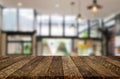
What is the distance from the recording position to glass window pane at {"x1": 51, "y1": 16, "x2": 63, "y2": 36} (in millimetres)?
14328

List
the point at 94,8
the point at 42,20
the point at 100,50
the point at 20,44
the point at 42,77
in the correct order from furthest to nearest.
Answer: the point at 100,50, the point at 42,20, the point at 20,44, the point at 94,8, the point at 42,77

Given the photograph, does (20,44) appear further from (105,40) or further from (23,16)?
(105,40)

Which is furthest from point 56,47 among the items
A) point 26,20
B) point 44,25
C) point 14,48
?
point 14,48

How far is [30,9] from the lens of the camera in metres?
12.3

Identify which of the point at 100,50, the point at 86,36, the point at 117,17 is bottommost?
the point at 100,50

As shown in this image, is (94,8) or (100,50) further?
(100,50)

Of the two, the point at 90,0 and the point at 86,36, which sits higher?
the point at 90,0

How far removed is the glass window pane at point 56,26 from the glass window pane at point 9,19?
3.12 metres

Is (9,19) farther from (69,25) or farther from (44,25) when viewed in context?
(69,25)

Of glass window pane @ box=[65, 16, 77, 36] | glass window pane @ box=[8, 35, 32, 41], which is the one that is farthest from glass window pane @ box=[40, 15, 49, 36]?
glass window pane @ box=[8, 35, 32, 41]

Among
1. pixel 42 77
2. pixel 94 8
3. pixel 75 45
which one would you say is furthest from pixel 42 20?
pixel 42 77

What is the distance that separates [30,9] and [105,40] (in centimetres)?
613

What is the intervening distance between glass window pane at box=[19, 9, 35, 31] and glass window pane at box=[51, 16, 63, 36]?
2.32 m

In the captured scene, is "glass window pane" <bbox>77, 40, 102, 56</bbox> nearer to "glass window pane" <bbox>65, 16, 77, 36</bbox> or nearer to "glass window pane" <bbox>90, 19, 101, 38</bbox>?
"glass window pane" <bbox>90, 19, 101, 38</bbox>
